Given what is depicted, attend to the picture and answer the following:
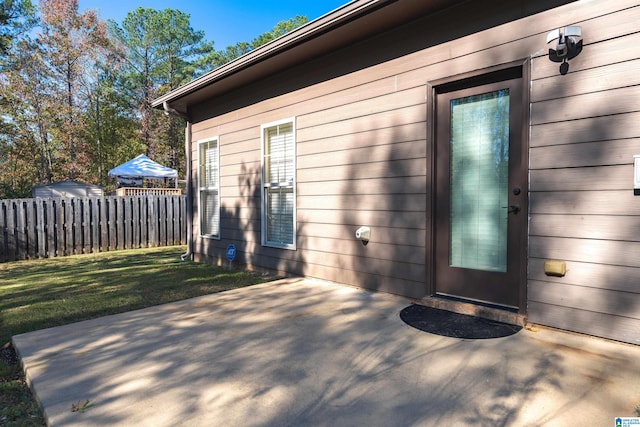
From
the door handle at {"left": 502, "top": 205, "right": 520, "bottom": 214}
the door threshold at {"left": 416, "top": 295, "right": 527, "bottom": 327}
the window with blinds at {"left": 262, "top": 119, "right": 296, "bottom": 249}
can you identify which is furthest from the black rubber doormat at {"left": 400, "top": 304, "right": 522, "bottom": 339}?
the window with blinds at {"left": 262, "top": 119, "right": 296, "bottom": 249}

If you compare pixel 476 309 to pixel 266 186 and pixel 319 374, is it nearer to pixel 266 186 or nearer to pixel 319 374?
pixel 319 374

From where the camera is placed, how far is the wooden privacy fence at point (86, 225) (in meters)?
7.41

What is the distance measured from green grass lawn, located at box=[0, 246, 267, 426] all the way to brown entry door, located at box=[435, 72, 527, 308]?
2501 mm

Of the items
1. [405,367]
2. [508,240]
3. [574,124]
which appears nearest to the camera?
[405,367]

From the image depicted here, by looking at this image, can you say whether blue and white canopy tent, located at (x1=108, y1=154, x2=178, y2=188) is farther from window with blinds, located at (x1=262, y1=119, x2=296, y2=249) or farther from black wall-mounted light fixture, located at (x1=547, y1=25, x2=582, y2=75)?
black wall-mounted light fixture, located at (x1=547, y1=25, x2=582, y2=75)

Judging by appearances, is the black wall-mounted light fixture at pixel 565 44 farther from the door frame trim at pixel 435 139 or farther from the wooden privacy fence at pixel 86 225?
the wooden privacy fence at pixel 86 225

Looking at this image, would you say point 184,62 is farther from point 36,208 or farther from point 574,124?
point 574,124

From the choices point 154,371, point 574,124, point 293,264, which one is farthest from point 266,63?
point 154,371

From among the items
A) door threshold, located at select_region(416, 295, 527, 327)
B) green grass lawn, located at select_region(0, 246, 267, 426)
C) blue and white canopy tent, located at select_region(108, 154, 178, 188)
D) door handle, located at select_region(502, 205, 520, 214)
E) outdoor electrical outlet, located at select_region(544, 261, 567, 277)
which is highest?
blue and white canopy tent, located at select_region(108, 154, 178, 188)

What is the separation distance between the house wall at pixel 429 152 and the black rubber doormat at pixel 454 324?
0.27 meters

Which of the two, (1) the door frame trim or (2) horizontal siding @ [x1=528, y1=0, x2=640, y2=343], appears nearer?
(2) horizontal siding @ [x1=528, y1=0, x2=640, y2=343]

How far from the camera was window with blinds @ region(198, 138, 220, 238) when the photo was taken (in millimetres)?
6242

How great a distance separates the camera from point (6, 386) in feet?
7.25

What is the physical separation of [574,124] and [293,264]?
3.31 m
